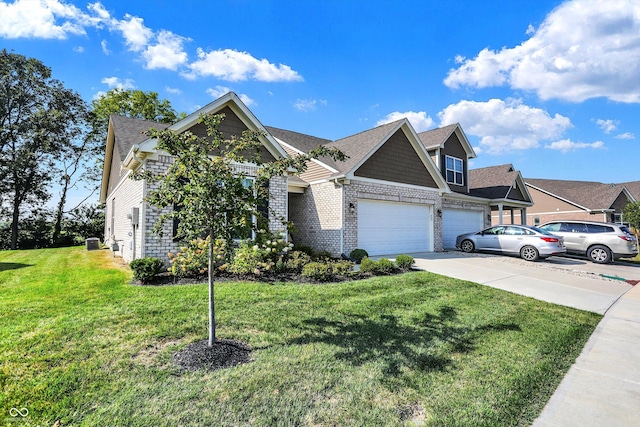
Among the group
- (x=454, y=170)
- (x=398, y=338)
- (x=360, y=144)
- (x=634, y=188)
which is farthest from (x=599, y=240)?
(x=634, y=188)

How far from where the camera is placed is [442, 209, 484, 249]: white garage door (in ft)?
56.7

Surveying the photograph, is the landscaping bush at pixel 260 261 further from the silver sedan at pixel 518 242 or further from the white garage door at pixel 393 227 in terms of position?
the silver sedan at pixel 518 242

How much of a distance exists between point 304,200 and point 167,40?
26.8 ft

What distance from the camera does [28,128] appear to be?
2284 cm

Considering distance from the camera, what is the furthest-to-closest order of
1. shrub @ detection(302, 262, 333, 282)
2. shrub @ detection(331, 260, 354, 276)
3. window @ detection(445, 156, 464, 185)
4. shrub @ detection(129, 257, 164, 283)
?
window @ detection(445, 156, 464, 185), shrub @ detection(331, 260, 354, 276), shrub @ detection(302, 262, 333, 282), shrub @ detection(129, 257, 164, 283)

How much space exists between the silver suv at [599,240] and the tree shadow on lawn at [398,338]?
12.4 meters

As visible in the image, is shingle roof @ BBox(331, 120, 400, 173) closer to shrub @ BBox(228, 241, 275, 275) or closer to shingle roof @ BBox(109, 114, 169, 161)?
shrub @ BBox(228, 241, 275, 275)

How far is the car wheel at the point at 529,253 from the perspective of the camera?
12850 mm

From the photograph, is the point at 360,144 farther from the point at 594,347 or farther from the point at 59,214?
the point at 59,214

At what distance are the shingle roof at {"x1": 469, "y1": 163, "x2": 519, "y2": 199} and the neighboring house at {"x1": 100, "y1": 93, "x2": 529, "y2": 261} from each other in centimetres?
330

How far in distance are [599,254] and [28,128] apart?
3601 cm

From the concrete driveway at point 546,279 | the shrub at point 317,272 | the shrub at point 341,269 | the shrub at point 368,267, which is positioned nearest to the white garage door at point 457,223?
the concrete driveway at point 546,279

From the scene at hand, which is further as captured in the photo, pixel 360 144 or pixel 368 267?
pixel 360 144

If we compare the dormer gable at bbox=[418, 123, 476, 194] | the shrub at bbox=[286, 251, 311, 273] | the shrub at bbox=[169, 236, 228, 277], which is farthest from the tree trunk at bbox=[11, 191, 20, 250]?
the dormer gable at bbox=[418, 123, 476, 194]
